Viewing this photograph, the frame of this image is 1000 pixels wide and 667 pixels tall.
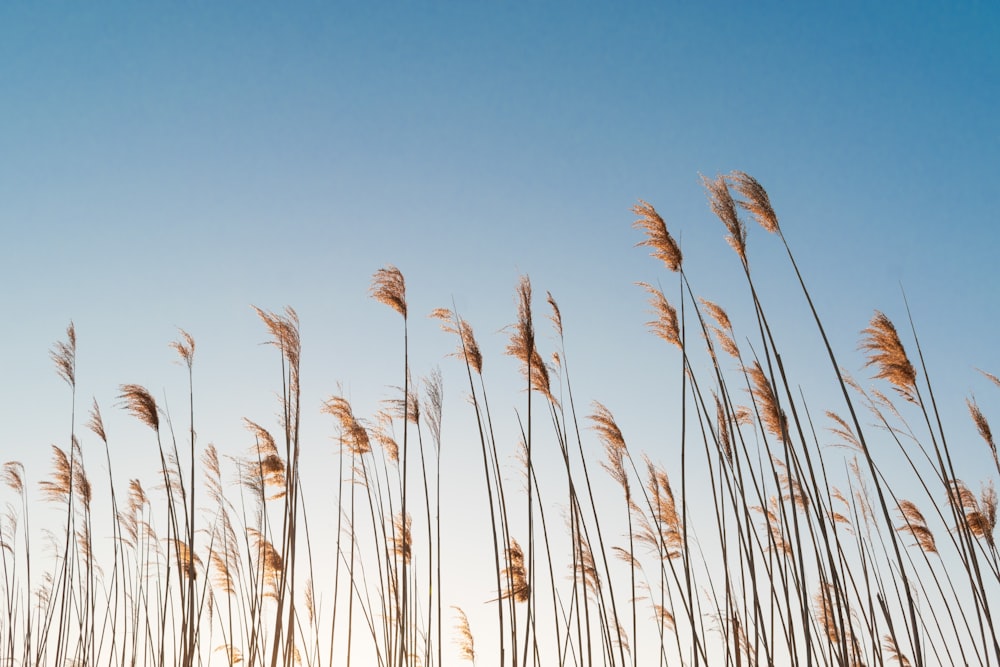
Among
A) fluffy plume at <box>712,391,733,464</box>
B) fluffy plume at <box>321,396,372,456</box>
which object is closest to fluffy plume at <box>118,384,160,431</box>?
fluffy plume at <box>321,396,372,456</box>

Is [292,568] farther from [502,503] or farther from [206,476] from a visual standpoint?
[206,476]

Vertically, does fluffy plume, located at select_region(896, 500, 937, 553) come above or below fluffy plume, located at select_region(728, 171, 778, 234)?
below

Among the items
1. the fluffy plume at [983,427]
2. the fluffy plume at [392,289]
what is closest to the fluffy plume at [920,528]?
the fluffy plume at [983,427]

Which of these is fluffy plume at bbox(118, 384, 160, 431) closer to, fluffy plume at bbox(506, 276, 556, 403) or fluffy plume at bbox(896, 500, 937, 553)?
fluffy plume at bbox(506, 276, 556, 403)

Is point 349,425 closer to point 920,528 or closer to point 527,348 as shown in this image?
point 527,348

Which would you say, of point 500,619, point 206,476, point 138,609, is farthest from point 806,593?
point 138,609

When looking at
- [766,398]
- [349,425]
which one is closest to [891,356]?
[766,398]

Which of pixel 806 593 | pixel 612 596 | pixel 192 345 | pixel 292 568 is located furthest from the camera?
pixel 192 345

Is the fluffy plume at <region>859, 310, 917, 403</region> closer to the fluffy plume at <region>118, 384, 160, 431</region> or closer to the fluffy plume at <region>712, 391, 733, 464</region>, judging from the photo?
the fluffy plume at <region>712, 391, 733, 464</region>

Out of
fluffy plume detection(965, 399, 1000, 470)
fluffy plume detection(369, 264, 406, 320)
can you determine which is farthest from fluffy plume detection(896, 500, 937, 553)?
fluffy plume detection(369, 264, 406, 320)

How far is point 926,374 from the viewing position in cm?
362

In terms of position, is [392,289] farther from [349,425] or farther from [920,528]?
[920,528]

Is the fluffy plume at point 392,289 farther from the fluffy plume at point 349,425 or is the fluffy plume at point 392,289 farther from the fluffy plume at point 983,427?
the fluffy plume at point 983,427

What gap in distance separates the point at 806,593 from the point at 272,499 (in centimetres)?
321
